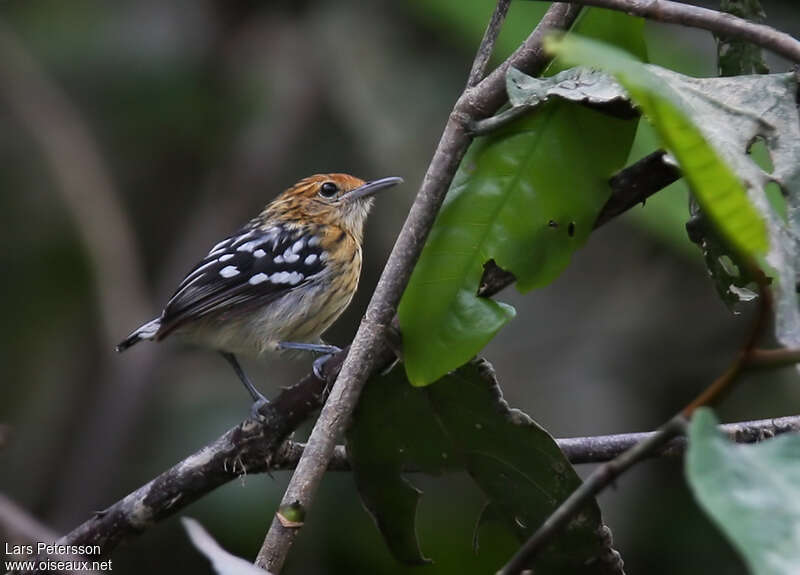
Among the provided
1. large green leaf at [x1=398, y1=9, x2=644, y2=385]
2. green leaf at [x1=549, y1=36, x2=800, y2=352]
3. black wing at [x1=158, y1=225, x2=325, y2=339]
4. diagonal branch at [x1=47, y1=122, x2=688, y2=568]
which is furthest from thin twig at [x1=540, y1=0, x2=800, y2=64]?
black wing at [x1=158, y1=225, x2=325, y2=339]

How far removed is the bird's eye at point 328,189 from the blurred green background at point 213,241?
29cm

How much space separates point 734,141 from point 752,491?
801mm

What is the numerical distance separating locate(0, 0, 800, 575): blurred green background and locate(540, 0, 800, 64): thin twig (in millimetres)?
2372

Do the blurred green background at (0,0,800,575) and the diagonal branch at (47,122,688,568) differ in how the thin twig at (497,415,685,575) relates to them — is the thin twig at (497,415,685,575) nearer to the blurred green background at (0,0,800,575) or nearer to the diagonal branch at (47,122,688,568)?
the diagonal branch at (47,122,688,568)

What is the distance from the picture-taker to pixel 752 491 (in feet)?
3.99

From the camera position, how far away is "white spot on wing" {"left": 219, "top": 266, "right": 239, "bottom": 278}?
14.8ft

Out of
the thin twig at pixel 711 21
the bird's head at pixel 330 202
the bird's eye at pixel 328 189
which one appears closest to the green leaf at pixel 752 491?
the thin twig at pixel 711 21

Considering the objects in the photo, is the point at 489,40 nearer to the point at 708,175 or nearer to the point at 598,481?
the point at 708,175

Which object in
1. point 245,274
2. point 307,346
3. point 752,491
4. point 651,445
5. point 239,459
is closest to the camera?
point 752,491

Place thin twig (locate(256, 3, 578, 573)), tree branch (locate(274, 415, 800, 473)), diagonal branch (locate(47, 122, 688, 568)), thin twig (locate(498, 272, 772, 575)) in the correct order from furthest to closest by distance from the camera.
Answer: diagonal branch (locate(47, 122, 688, 568)) < tree branch (locate(274, 415, 800, 473)) < thin twig (locate(256, 3, 578, 573)) < thin twig (locate(498, 272, 772, 575))

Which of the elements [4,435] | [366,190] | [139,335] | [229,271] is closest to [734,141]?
[4,435]

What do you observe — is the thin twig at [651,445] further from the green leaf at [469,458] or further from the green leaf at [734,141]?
the green leaf at [469,458]

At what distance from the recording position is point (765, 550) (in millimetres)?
1130

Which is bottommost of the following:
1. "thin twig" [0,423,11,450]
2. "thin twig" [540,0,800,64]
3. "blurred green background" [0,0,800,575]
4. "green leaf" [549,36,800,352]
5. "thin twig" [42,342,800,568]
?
"blurred green background" [0,0,800,575]
